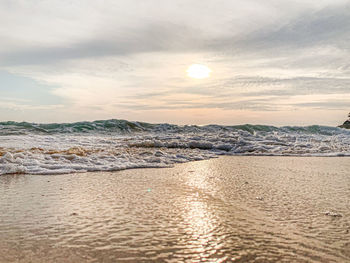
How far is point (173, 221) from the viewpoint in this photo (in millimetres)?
3002

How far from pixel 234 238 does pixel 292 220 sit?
84cm

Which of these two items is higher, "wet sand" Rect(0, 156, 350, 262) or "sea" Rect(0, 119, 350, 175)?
"sea" Rect(0, 119, 350, 175)

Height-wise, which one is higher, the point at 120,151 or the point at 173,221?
the point at 120,151

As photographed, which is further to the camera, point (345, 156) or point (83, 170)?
point (345, 156)

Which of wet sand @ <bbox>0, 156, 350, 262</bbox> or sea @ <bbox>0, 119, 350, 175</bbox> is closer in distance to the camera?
wet sand @ <bbox>0, 156, 350, 262</bbox>

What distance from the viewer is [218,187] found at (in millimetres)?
4777

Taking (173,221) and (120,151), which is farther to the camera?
(120,151)

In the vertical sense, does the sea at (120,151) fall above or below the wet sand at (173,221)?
above

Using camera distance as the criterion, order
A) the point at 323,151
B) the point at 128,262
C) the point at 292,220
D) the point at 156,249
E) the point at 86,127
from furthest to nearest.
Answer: the point at 86,127, the point at 323,151, the point at 292,220, the point at 156,249, the point at 128,262

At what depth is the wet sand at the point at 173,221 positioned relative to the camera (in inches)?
88.7

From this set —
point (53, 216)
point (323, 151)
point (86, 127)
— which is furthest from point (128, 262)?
point (86, 127)

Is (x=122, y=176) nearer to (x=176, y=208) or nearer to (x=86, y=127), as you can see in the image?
(x=176, y=208)

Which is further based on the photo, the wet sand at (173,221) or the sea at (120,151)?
the sea at (120,151)

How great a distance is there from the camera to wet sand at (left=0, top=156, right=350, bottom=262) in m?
2.25
